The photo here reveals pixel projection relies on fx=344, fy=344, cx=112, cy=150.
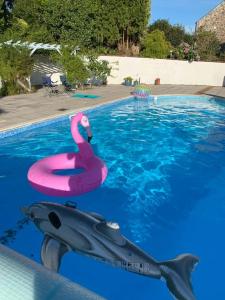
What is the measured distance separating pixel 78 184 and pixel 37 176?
868 millimetres

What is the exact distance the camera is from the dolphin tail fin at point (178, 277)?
12.9 ft

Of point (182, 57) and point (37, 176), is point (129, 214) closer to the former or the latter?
point (37, 176)

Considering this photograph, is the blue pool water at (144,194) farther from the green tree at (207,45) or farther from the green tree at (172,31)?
the green tree at (172,31)

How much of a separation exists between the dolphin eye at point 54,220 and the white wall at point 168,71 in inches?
807

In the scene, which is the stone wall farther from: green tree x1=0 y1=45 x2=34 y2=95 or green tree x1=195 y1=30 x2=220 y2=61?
green tree x1=0 y1=45 x2=34 y2=95

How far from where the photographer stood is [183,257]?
461 centimetres

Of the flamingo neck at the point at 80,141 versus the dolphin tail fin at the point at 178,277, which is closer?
the dolphin tail fin at the point at 178,277

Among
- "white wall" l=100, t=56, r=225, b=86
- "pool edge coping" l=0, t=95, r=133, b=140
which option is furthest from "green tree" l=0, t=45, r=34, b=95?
"white wall" l=100, t=56, r=225, b=86

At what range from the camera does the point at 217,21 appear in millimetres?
39781

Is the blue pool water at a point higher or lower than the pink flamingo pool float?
lower

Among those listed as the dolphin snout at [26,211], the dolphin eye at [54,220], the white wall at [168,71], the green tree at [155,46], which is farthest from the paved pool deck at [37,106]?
the green tree at [155,46]

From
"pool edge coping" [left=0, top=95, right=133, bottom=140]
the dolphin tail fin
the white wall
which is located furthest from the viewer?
the white wall

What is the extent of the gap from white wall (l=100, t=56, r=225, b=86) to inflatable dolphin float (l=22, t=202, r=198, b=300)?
20637 millimetres

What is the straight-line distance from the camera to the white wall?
24.9m
